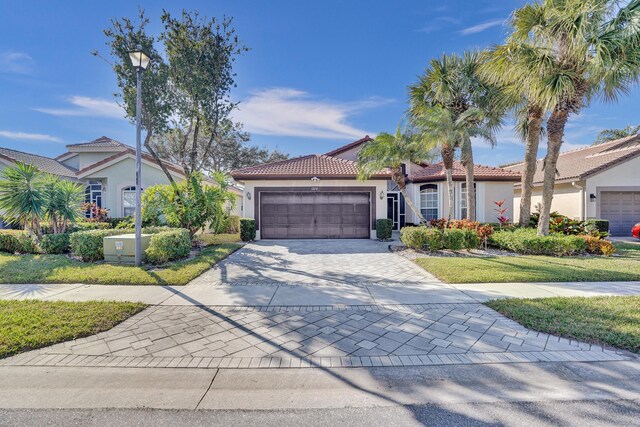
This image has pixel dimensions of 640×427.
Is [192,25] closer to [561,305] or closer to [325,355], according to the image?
[325,355]

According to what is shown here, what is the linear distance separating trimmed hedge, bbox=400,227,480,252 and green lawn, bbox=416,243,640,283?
1.12 m

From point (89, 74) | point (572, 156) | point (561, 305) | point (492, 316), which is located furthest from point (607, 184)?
point (89, 74)

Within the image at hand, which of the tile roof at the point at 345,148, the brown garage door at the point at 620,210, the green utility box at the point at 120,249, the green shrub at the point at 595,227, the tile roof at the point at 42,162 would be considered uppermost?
the tile roof at the point at 345,148

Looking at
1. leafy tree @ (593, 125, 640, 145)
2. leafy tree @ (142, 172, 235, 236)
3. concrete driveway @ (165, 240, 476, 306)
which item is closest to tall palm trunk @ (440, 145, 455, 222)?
concrete driveway @ (165, 240, 476, 306)

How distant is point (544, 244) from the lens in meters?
10.1

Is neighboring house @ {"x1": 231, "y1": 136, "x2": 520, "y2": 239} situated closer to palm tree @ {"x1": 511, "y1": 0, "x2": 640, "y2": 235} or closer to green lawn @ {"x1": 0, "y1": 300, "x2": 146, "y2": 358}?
palm tree @ {"x1": 511, "y1": 0, "x2": 640, "y2": 235}

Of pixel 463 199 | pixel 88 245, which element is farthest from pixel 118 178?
pixel 463 199

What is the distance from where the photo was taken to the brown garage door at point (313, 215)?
1536 cm

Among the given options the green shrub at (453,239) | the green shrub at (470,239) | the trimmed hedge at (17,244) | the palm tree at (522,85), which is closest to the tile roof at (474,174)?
the palm tree at (522,85)

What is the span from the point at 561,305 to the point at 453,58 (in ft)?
37.0

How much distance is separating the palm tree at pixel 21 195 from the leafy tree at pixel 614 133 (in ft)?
146

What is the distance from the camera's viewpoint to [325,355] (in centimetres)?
359

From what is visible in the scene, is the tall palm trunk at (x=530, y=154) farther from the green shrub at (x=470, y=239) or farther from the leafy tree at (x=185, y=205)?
the leafy tree at (x=185, y=205)

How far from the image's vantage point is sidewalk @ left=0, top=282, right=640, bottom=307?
18.4 ft
